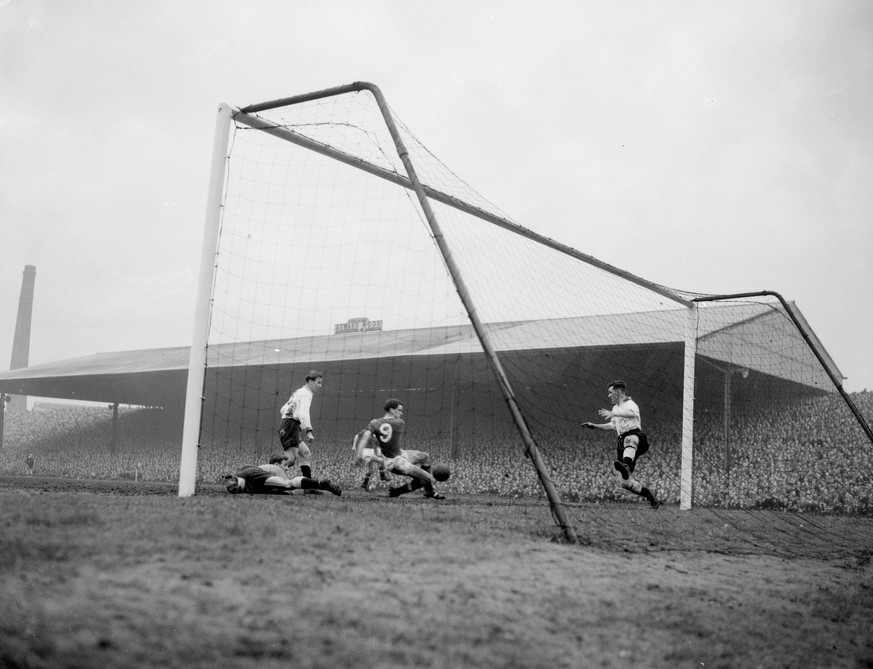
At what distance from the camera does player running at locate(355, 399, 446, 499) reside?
31.2 ft

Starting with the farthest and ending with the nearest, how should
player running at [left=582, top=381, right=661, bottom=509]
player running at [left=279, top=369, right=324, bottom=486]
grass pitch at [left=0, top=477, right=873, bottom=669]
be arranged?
player running at [left=582, top=381, right=661, bottom=509]
player running at [left=279, top=369, right=324, bottom=486]
grass pitch at [left=0, top=477, right=873, bottom=669]

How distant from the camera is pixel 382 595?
388 cm

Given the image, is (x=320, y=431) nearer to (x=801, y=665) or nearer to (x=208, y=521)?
(x=208, y=521)

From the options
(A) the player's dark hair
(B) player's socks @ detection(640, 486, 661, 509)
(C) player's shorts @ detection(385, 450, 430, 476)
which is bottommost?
(B) player's socks @ detection(640, 486, 661, 509)

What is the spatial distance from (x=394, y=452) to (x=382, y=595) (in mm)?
5835

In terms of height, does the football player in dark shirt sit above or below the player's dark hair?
below

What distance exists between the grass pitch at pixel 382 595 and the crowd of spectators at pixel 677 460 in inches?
314

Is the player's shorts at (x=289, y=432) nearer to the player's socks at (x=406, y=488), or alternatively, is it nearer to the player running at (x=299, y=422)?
the player running at (x=299, y=422)

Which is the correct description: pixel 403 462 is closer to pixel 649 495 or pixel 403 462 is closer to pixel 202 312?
pixel 202 312

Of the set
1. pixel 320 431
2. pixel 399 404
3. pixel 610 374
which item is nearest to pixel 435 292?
pixel 399 404

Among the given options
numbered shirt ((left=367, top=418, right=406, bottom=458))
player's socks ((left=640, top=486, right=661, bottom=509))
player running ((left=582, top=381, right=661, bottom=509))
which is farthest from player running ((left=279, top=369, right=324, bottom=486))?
player's socks ((left=640, top=486, right=661, bottom=509))

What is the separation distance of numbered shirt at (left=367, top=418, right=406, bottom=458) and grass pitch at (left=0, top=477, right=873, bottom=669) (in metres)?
2.78

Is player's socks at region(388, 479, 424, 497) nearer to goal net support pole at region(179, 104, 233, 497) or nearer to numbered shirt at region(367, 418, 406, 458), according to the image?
numbered shirt at region(367, 418, 406, 458)

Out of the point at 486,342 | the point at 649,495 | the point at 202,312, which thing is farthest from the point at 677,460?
the point at 202,312
